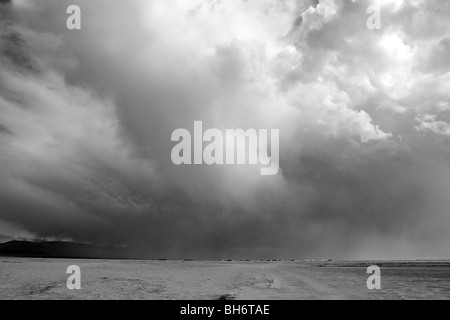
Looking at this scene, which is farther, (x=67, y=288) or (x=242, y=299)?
(x=67, y=288)

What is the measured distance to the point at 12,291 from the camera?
1023 inches
